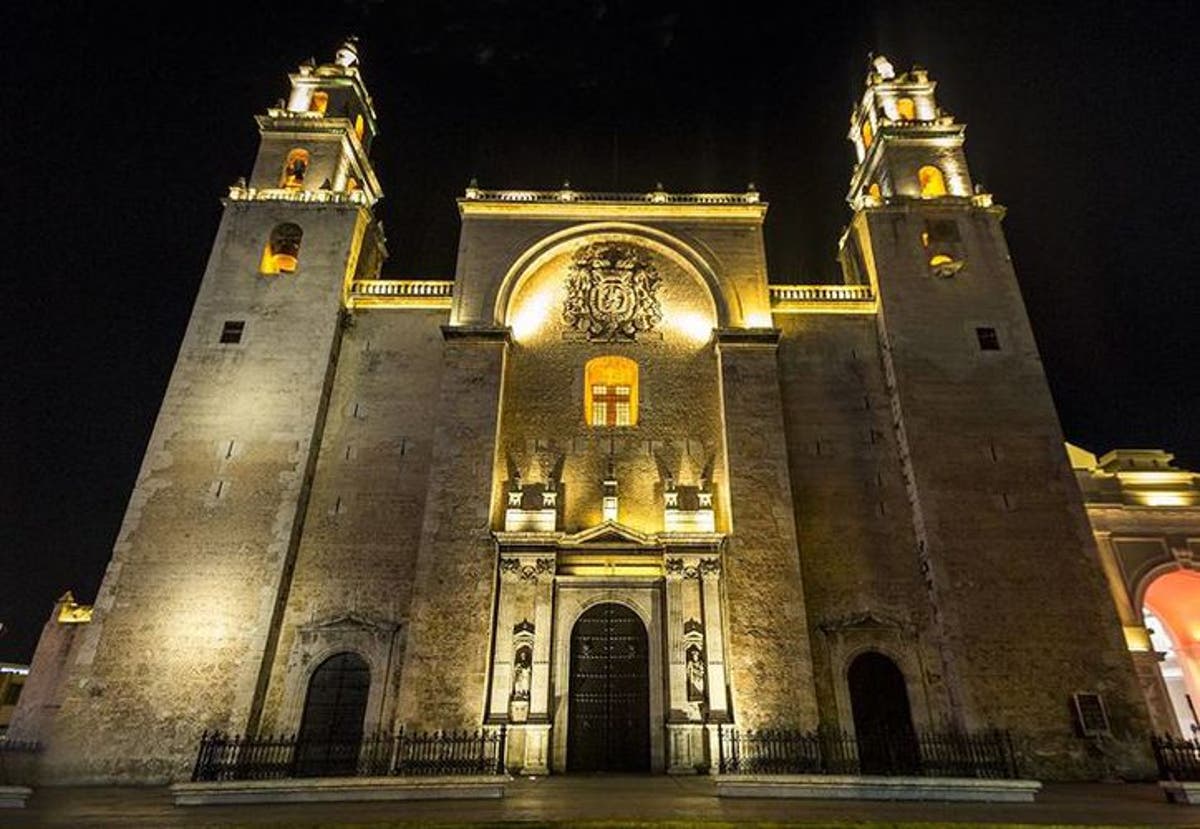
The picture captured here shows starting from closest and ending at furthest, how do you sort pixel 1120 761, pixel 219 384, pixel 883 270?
pixel 1120 761 < pixel 219 384 < pixel 883 270

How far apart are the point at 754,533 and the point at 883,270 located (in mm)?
10268

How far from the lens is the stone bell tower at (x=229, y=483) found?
16562mm

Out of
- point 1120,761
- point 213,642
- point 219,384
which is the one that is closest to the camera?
point 1120,761

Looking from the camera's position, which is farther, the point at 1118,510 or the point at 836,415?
the point at 1118,510

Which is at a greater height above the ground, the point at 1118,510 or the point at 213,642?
the point at 1118,510

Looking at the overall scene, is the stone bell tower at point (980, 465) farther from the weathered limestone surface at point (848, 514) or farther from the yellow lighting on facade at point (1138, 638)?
the yellow lighting on facade at point (1138, 638)

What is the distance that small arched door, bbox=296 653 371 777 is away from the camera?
16.7 meters

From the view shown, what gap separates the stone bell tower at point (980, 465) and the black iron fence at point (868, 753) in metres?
0.58

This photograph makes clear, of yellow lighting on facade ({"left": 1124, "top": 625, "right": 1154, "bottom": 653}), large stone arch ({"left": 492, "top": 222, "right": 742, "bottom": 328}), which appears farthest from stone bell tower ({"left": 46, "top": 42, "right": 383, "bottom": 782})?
yellow lighting on facade ({"left": 1124, "top": 625, "right": 1154, "bottom": 653})

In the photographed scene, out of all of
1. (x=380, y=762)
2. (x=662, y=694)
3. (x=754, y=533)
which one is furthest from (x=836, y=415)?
(x=380, y=762)

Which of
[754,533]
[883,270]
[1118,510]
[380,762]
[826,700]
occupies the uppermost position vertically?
[883,270]

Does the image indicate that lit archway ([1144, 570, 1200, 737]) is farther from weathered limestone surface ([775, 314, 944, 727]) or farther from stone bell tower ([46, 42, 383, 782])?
stone bell tower ([46, 42, 383, 782])

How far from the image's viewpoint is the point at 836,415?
21.3m

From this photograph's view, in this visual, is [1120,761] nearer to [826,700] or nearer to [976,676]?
[976,676]
